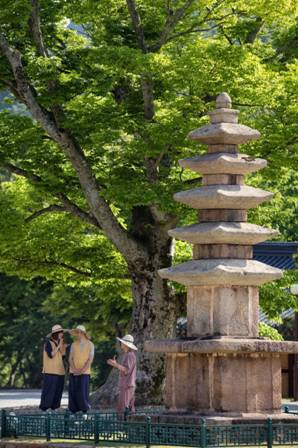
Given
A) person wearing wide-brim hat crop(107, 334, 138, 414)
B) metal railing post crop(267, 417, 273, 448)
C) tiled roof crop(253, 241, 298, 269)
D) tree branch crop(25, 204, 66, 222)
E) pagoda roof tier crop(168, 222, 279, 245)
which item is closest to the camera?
metal railing post crop(267, 417, 273, 448)

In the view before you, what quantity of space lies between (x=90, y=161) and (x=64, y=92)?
2.41 meters

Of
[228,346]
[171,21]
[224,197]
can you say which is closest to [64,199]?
[171,21]

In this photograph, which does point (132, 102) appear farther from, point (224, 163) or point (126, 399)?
point (224, 163)

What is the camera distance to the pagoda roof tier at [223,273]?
23.7 meters

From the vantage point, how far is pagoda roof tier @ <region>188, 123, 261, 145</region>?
24.7 meters

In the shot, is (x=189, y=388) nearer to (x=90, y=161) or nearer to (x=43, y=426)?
(x=43, y=426)

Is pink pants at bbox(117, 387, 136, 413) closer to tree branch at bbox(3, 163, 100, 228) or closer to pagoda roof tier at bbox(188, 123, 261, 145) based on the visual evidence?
pagoda roof tier at bbox(188, 123, 261, 145)

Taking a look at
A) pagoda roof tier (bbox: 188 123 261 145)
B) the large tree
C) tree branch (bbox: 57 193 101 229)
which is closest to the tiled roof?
the large tree

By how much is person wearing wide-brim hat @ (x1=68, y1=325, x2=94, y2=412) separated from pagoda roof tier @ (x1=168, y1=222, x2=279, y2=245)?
11.1 feet

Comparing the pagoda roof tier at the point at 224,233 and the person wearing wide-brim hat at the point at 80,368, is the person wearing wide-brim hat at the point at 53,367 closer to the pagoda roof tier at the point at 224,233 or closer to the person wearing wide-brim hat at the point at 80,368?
the person wearing wide-brim hat at the point at 80,368

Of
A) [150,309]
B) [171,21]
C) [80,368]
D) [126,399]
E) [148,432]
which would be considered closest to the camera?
[148,432]

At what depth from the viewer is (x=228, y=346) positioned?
2323 cm

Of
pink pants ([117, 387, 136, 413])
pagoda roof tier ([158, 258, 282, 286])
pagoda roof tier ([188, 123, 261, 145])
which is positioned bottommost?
pink pants ([117, 387, 136, 413])

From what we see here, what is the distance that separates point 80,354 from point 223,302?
4.01m
